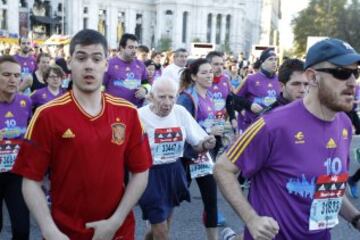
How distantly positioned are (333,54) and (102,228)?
1.50 meters

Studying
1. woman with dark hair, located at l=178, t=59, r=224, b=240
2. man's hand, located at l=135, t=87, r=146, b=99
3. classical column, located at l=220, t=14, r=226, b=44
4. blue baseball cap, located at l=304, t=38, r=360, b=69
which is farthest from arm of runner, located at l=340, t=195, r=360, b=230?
classical column, located at l=220, t=14, r=226, b=44

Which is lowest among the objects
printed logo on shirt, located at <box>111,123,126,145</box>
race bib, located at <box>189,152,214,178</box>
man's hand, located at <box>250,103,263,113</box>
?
race bib, located at <box>189,152,214,178</box>

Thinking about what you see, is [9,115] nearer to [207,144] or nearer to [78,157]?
[207,144]

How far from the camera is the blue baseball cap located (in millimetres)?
2496

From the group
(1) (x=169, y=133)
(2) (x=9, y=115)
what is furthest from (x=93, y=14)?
(1) (x=169, y=133)

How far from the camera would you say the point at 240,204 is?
8.28 ft

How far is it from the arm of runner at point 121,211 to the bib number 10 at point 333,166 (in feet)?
3.33

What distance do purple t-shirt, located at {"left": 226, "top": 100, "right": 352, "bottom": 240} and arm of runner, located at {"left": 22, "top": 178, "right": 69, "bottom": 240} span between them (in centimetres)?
98

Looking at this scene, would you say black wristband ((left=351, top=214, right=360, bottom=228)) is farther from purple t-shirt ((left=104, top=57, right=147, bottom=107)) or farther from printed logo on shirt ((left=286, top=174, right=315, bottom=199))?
purple t-shirt ((left=104, top=57, right=147, bottom=107))

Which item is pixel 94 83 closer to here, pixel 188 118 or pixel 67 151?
pixel 67 151

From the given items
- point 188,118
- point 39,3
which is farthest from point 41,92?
point 39,3

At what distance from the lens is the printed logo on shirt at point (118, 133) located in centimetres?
272

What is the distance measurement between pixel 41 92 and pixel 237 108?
285cm

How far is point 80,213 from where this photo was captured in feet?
8.93
